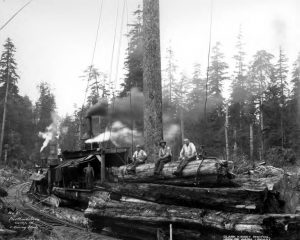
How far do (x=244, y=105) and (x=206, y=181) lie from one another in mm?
45234

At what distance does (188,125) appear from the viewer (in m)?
54.9

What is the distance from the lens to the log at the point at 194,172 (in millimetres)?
10781

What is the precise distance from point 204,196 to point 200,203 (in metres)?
0.31

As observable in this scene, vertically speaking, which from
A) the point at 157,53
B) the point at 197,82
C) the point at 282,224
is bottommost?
the point at 282,224

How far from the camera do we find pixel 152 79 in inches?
563

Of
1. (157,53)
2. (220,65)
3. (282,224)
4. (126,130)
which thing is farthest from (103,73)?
(282,224)

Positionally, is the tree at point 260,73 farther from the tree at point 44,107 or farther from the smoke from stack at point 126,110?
the tree at point 44,107

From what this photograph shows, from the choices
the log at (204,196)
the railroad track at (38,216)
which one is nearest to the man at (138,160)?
the log at (204,196)

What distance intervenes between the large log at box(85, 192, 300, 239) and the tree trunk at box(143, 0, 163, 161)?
2.43 meters

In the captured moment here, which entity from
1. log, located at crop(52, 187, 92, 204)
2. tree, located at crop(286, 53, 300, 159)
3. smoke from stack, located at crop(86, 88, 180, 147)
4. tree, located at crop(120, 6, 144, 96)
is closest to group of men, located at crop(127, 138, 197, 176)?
log, located at crop(52, 187, 92, 204)

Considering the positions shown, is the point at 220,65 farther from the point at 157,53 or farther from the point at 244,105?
the point at 157,53

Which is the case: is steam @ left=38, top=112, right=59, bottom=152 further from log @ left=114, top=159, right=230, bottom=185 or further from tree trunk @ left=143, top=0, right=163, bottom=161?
log @ left=114, top=159, right=230, bottom=185

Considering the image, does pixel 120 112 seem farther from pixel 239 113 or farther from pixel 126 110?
pixel 239 113

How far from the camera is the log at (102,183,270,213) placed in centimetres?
980
